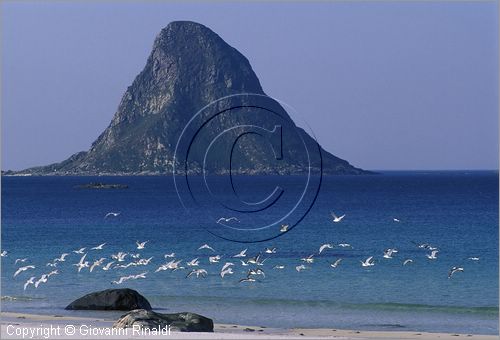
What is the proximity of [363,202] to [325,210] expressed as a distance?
2610 cm

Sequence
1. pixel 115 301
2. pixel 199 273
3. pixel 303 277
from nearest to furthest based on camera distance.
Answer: pixel 115 301 < pixel 303 277 < pixel 199 273

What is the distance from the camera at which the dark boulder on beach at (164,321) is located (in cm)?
2712

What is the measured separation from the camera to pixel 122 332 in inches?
1019

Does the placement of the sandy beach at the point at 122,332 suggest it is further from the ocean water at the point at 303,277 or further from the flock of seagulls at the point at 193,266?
the flock of seagulls at the point at 193,266

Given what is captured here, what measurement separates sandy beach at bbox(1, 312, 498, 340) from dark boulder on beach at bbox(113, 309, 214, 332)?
0.44 m

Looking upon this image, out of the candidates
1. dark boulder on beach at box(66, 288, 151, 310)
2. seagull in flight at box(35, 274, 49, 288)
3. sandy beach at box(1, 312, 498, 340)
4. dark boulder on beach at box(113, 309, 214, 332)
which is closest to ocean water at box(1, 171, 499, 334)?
seagull in flight at box(35, 274, 49, 288)

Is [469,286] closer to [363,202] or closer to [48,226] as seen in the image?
[48,226]

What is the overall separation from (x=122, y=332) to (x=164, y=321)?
6.81ft

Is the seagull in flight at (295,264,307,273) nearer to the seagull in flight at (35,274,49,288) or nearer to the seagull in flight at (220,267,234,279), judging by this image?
the seagull in flight at (220,267,234,279)

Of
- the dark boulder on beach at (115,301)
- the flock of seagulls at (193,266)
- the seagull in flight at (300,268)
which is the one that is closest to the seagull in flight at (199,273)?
the flock of seagulls at (193,266)

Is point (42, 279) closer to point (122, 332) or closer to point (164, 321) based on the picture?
point (164, 321)

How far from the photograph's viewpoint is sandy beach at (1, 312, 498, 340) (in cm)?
2469

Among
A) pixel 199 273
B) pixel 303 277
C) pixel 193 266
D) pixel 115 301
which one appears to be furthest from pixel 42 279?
pixel 303 277

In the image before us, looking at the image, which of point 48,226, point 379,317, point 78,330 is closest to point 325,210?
point 48,226
